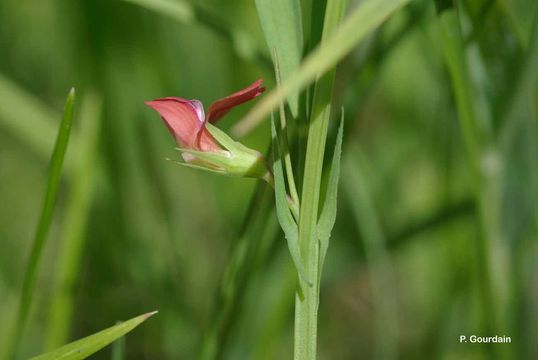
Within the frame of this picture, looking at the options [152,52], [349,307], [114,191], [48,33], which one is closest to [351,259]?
[349,307]

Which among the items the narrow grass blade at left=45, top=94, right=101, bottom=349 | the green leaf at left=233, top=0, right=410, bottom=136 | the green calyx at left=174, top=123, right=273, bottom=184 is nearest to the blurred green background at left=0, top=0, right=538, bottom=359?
the narrow grass blade at left=45, top=94, right=101, bottom=349

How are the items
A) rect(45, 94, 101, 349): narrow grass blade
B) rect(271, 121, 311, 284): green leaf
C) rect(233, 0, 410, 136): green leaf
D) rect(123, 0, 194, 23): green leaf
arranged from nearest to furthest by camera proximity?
rect(233, 0, 410, 136): green leaf, rect(271, 121, 311, 284): green leaf, rect(123, 0, 194, 23): green leaf, rect(45, 94, 101, 349): narrow grass blade

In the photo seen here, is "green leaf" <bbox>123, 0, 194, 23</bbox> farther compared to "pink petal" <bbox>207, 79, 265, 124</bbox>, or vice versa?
"green leaf" <bbox>123, 0, 194, 23</bbox>

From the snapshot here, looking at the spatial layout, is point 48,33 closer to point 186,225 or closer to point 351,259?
point 186,225

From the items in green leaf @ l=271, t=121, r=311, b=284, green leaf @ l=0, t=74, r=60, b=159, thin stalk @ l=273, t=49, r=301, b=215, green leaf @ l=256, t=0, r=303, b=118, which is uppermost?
green leaf @ l=0, t=74, r=60, b=159

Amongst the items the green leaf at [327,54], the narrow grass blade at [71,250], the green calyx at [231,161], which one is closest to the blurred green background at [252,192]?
the narrow grass blade at [71,250]

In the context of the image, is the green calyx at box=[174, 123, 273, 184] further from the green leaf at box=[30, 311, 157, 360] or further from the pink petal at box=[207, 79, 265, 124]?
the green leaf at box=[30, 311, 157, 360]

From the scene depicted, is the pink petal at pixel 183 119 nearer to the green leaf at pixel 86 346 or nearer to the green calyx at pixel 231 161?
the green calyx at pixel 231 161

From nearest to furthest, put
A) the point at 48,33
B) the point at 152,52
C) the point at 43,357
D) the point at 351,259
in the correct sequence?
the point at 43,357 < the point at 351,259 < the point at 152,52 < the point at 48,33

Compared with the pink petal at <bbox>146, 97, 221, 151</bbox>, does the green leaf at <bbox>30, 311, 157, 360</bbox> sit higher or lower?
lower
